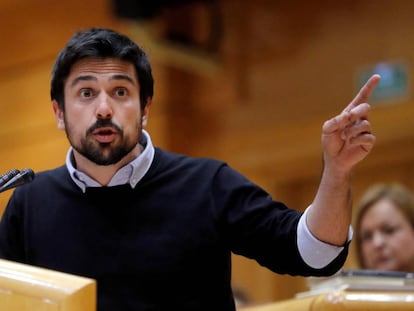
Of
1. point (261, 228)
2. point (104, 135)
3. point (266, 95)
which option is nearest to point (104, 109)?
point (104, 135)

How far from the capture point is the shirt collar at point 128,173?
185 centimetres

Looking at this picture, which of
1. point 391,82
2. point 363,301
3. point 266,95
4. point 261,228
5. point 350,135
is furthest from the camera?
point 266,95

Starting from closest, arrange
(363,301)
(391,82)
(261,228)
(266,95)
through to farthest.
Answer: (261,228) → (363,301) → (391,82) → (266,95)

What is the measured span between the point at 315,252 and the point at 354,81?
2.89 metres

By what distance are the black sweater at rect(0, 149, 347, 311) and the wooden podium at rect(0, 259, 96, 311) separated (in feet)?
1.07

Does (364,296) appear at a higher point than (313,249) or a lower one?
lower

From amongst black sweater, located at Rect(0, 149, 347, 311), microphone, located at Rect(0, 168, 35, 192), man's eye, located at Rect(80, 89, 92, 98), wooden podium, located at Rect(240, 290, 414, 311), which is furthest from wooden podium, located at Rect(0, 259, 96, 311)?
wooden podium, located at Rect(240, 290, 414, 311)

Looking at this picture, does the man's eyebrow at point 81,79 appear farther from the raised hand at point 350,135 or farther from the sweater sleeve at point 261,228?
the raised hand at point 350,135

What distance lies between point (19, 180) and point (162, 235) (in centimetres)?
26

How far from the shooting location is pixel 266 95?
4.74m

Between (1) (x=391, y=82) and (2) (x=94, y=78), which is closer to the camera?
(2) (x=94, y=78)

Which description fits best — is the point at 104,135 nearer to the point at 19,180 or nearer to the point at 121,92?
the point at 121,92

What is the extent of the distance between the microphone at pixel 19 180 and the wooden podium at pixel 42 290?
0.73ft

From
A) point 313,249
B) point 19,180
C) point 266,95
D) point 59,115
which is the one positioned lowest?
point 313,249
